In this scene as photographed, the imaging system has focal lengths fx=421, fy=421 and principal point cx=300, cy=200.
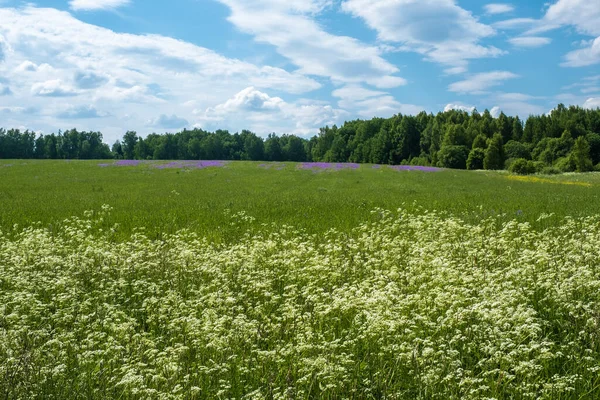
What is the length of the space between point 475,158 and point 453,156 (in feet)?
17.1

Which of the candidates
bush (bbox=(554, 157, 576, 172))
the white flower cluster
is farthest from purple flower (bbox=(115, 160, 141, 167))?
bush (bbox=(554, 157, 576, 172))

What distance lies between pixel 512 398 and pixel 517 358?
2.58 feet

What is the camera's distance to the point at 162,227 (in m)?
14.6

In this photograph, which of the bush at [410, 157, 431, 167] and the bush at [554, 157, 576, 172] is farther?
the bush at [410, 157, 431, 167]

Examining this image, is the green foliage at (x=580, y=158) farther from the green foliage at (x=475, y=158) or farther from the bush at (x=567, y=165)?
the green foliage at (x=475, y=158)

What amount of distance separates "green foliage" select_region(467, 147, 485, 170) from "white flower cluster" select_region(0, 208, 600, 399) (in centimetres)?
8404

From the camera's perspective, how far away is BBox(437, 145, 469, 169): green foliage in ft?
Answer: 303

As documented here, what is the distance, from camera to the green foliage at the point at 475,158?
87.8 metres

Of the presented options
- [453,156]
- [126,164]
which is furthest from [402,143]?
[126,164]

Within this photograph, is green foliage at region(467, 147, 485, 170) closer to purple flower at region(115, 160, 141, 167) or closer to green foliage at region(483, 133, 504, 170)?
green foliage at region(483, 133, 504, 170)

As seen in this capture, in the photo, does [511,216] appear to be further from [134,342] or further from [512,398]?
[134,342]

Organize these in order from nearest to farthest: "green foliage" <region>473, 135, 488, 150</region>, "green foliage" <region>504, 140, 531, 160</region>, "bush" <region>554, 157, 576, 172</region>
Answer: "bush" <region>554, 157, 576, 172</region> < "green foliage" <region>473, 135, 488, 150</region> < "green foliage" <region>504, 140, 531, 160</region>

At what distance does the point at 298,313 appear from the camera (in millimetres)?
6379

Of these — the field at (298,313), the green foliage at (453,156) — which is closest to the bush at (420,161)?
the green foliage at (453,156)
